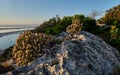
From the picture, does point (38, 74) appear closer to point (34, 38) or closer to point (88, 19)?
point (34, 38)

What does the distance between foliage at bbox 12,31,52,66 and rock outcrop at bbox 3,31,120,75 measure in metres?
0.51

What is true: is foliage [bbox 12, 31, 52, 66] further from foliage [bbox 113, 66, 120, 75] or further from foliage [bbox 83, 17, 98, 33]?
foliage [bbox 83, 17, 98, 33]

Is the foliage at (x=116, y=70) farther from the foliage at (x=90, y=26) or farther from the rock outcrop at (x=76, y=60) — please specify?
the foliage at (x=90, y=26)

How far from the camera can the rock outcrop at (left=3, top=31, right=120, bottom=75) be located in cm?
991

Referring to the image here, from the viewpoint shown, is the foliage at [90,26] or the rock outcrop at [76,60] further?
the foliage at [90,26]

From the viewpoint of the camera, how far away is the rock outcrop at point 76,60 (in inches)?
390

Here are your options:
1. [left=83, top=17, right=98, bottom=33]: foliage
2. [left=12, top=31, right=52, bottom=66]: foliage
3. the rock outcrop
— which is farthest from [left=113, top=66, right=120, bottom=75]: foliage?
[left=83, top=17, right=98, bottom=33]: foliage

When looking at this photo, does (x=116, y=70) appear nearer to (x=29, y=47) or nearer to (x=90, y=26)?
(x=29, y=47)

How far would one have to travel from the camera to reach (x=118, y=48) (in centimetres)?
1548

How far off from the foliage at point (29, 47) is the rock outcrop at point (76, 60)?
0.51 m

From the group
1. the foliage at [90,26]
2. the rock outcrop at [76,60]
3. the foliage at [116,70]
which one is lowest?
the foliage at [116,70]

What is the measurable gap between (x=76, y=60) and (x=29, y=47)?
10.2 feet

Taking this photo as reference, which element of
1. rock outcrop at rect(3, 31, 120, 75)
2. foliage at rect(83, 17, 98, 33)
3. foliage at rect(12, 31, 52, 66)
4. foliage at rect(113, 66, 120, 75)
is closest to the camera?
rock outcrop at rect(3, 31, 120, 75)

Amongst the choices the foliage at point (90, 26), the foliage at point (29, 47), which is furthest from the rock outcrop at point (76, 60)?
the foliage at point (90, 26)
